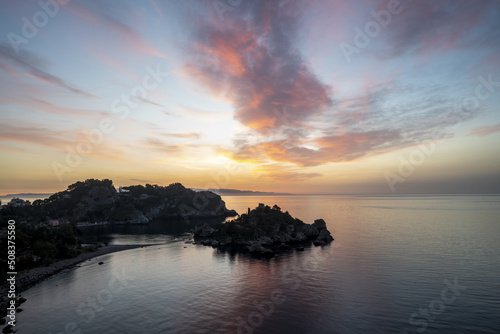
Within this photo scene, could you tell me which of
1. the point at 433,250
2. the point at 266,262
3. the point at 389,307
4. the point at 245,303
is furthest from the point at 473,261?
the point at 245,303

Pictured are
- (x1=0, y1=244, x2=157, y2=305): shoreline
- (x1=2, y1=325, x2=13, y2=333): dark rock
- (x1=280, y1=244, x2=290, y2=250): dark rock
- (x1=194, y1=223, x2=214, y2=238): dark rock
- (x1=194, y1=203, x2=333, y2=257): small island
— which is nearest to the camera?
(x1=2, y1=325, x2=13, y2=333): dark rock

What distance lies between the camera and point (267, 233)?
11112cm

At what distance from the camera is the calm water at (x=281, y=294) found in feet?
127

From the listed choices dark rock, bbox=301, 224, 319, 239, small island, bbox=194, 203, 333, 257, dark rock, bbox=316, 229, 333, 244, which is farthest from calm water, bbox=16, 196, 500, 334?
dark rock, bbox=301, 224, 319, 239

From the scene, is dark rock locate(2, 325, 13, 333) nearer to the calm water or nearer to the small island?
the calm water

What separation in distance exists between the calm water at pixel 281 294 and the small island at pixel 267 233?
19223mm

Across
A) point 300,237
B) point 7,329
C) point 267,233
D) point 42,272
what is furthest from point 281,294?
point 42,272

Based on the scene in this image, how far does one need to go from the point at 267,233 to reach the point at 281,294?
60.1 meters

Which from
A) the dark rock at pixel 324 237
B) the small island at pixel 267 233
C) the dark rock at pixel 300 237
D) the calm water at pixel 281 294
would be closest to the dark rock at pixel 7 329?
the calm water at pixel 281 294

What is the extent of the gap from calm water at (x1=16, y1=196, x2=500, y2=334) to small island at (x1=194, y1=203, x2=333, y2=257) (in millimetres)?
19223

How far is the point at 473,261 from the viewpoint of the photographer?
224ft

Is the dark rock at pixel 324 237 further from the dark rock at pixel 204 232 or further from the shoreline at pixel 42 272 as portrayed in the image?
the shoreline at pixel 42 272

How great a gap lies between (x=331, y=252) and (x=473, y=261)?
38.8m

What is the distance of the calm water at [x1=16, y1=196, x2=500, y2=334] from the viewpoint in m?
38.6
